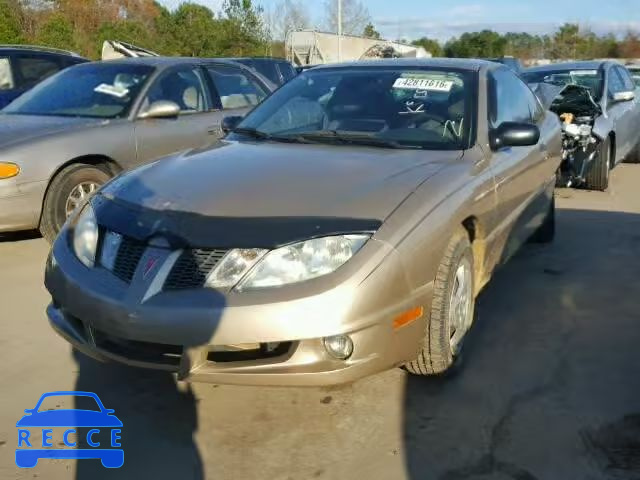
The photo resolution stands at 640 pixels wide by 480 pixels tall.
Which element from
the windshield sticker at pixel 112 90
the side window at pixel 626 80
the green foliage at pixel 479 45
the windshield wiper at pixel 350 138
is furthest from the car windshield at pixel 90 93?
the green foliage at pixel 479 45

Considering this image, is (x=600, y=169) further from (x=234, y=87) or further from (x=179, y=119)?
(x=179, y=119)

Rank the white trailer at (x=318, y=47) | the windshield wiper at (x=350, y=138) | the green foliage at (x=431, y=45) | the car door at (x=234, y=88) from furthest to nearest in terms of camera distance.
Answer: the green foliage at (x=431, y=45)
the white trailer at (x=318, y=47)
the car door at (x=234, y=88)
the windshield wiper at (x=350, y=138)

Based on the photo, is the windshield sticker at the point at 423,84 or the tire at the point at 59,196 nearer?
the windshield sticker at the point at 423,84

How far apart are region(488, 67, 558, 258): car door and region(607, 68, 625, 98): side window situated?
3795 mm

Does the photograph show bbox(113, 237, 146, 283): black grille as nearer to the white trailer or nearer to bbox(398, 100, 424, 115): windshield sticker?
bbox(398, 100, 424, 115): windshield sticker

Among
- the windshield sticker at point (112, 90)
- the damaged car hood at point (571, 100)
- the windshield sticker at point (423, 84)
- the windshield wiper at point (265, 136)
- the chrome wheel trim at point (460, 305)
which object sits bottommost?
the chrome wheel trim at point (460, 305)

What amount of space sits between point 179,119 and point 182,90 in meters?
0.37

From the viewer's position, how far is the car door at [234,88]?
21.7 ft

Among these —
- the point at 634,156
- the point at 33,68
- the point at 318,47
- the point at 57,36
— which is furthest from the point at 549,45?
the point at 33,68

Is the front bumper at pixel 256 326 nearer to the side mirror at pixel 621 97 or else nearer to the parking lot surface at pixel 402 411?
the parking lot surface at pixel 402 411

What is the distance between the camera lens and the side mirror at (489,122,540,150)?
3756mm

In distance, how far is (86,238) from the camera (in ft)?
9.98

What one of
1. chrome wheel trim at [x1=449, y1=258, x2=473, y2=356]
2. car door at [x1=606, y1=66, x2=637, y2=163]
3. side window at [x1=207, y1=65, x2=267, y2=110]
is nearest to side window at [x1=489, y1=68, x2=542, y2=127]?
chrome wheel trim at [x1=449, y1=258, x2=473, y2=356]

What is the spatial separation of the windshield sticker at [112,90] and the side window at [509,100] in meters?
3.28
